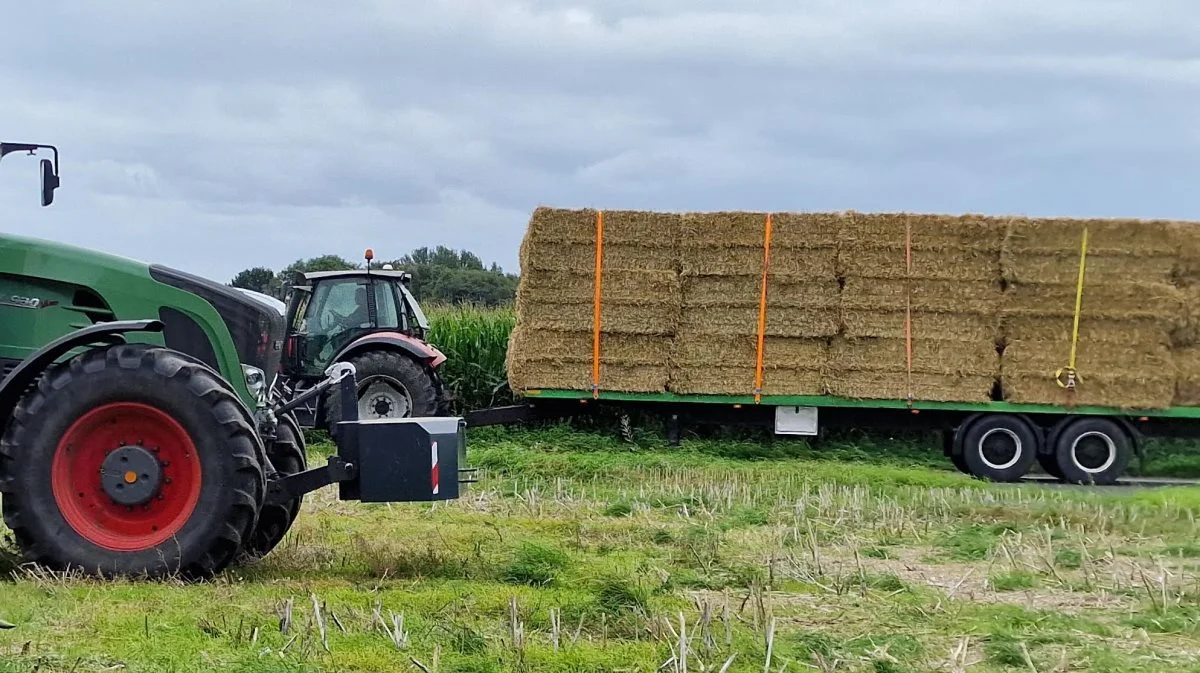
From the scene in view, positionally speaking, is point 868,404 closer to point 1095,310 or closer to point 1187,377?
point 1095,310

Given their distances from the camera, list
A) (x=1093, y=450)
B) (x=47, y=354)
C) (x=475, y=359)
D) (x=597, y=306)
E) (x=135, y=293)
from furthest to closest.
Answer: (x=475, y=359) < (x=597, y=306) < (x=1093, y=450) < (x=135, y=293) < (x=47, y=354)

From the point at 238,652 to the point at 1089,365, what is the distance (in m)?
11.7

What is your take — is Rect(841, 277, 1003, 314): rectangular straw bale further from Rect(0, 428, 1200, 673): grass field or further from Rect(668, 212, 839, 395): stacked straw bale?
Rect(0, 428, 1200, 673): grass field

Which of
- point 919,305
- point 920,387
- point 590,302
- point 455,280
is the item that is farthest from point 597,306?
point 455,280

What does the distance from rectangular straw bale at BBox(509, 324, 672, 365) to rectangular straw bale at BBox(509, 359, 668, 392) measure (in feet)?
Answer: 0.22

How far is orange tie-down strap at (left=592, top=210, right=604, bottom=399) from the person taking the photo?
14359 mm

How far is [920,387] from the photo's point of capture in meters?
14.1

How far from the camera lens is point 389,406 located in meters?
14.4

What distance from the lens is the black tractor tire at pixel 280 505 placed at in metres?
6.96

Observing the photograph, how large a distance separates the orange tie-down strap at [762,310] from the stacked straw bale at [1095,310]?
264 cm

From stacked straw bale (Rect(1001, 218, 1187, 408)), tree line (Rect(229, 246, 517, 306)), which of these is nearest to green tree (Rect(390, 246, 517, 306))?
tree line (Rect(229, 246, 517, 306))

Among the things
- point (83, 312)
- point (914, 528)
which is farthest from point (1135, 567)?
point (83, 312)

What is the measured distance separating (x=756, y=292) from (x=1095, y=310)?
12.3 feet

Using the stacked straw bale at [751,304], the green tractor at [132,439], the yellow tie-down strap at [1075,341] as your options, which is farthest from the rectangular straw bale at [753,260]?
the green tractor at [132,439]
